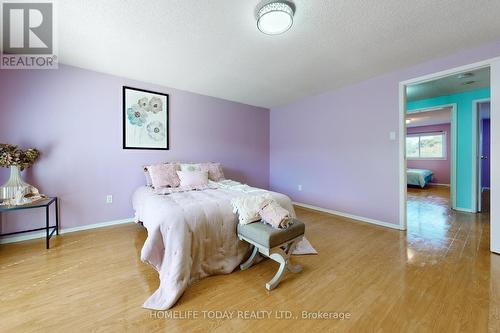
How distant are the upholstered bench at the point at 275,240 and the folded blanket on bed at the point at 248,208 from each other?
58 mm

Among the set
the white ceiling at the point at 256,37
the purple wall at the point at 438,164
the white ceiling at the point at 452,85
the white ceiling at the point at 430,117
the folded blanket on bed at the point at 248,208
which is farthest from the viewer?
the purple wall at the point at 438,164

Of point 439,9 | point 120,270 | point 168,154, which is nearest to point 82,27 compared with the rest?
point 168,154

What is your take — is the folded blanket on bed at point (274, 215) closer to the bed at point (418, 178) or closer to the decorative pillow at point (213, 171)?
the decorative pillow at point (213, 171)

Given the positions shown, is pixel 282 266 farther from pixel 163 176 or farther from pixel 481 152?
pixel 481 152

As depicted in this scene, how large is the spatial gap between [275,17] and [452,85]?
383 cm

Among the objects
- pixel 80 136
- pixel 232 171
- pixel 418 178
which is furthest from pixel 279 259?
pixel 418 178

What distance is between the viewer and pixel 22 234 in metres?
2.53

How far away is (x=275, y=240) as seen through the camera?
1.59 metres

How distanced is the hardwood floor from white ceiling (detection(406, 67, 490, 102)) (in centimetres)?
240

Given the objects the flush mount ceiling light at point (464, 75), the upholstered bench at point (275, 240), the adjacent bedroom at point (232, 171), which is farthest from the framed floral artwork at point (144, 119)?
the flush mount ceiling light at point (464, 75)

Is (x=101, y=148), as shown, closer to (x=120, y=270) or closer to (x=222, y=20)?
(x=120, y=270)

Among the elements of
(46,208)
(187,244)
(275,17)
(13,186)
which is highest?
(275,17)

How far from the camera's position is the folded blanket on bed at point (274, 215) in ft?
5.49

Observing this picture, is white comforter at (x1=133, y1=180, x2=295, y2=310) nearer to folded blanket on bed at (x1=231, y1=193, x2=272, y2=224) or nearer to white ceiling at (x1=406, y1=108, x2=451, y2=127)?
folded blanket on bed at (x1=231, y1=193, x2=272, y2=224)
